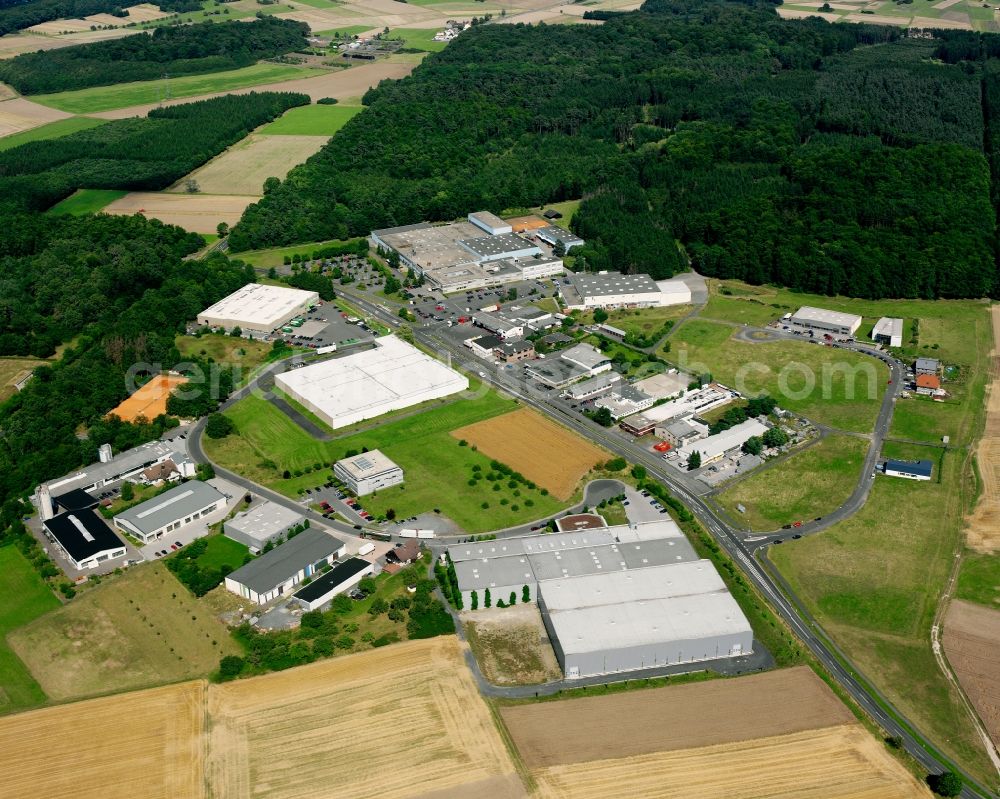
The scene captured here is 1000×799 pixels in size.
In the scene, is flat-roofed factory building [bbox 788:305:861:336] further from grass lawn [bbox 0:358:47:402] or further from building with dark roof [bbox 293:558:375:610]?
grass lawn [bbox 0:358:47:402]

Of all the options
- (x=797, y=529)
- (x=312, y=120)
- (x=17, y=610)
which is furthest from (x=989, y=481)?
(x=312, y=120)

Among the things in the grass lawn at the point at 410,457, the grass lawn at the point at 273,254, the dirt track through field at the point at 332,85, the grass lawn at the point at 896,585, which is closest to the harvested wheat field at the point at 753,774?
the grass lawn at the point at 896,585

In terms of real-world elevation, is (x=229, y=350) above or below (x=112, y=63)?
below

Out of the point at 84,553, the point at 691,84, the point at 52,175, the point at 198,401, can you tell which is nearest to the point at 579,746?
the point at 84,553

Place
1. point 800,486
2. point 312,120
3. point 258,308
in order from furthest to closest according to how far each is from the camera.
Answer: point 312,120, point 258,308, point 800,486

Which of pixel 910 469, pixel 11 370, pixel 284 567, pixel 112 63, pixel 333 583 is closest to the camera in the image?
pixel 333 583

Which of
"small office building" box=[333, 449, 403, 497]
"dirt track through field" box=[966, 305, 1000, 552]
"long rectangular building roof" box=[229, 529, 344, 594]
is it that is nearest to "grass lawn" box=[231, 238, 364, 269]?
"small office building" box=[333, 449, 403, 497]

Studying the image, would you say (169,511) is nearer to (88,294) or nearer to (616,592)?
(616,592)

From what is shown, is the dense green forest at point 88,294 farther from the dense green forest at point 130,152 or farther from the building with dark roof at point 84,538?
the building with dark roof at point 84,538
